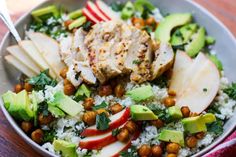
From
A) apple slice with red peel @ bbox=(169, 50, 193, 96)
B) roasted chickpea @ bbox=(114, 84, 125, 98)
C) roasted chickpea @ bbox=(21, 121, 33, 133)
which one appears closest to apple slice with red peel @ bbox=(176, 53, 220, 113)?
apple slice with red peel @ bbox=(169, 50, 193, 96)

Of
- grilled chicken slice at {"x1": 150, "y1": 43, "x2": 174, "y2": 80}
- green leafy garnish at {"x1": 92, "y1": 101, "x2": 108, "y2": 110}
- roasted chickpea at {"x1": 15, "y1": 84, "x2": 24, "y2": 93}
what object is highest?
grilled chicken slice at {"x1": 150, "y1": 43, "x2": 174, "y2": 80}

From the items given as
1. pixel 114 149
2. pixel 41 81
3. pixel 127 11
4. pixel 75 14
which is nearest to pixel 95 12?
pixel 75 14

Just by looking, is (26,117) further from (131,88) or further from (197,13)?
(197,13)

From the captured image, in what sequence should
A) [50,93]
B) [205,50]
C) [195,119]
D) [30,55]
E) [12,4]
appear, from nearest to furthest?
[195,119] < [50,93] < [30,55] < [205,50] < [12,4]

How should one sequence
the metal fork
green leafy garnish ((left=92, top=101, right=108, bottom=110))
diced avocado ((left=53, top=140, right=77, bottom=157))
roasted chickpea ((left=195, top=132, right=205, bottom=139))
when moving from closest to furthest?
diced avocado ((left=53, top=140, right=77, bottom=157))
roasted chickpea ((left=195, top=132, right=205, bottom=139))
green leafy garnish ((left=92, top=101, right=108, bottom=110))
the metal fork

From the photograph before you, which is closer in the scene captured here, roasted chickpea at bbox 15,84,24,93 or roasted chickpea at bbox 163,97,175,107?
roasted chickpea at bbox 163,97,175,107

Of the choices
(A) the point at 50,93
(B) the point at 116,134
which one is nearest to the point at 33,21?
(A) the point at 50,93

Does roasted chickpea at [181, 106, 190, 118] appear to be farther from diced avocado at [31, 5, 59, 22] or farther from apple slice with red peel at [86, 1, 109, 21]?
diced avocado at [31, 5, 59, 22]
